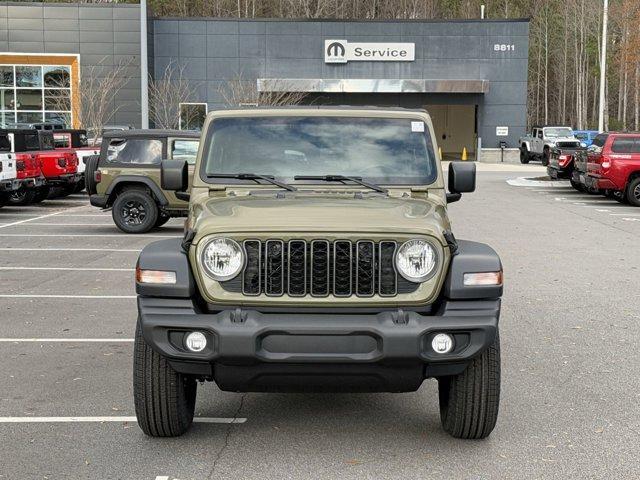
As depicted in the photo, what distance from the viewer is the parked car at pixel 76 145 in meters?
23.0

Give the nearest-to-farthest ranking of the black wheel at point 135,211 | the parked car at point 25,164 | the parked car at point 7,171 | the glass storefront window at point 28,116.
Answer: the black wheel at point 135,211, the parked car at point 7,171, the parked car at point 25,164, the glass storefront window at point 28,116

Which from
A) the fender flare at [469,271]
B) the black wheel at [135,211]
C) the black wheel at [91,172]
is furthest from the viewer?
the black wheel at [135,211]

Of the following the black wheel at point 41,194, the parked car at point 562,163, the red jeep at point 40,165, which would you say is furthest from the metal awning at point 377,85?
the red jeep at point 40,165

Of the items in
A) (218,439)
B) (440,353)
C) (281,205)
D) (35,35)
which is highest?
(35,35)

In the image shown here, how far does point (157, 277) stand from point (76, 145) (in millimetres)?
19976

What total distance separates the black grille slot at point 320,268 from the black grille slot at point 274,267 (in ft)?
0.54

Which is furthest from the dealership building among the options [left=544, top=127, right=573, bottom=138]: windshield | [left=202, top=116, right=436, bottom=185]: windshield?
[left=202, top=116, right=436, bottom=185]: windshield

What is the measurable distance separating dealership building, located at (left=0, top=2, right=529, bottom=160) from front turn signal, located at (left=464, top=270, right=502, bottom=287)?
42.9 metres

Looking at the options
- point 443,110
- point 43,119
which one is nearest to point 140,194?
point 43,119

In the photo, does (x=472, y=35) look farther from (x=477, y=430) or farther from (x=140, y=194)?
(x=477, y=430)

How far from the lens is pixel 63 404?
6039 millimetres

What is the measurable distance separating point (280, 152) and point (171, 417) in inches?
A: 75.7

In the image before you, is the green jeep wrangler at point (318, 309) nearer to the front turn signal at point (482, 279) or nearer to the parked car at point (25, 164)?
the front turn signal at point (482, 279)

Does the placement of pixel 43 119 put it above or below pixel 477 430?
above
